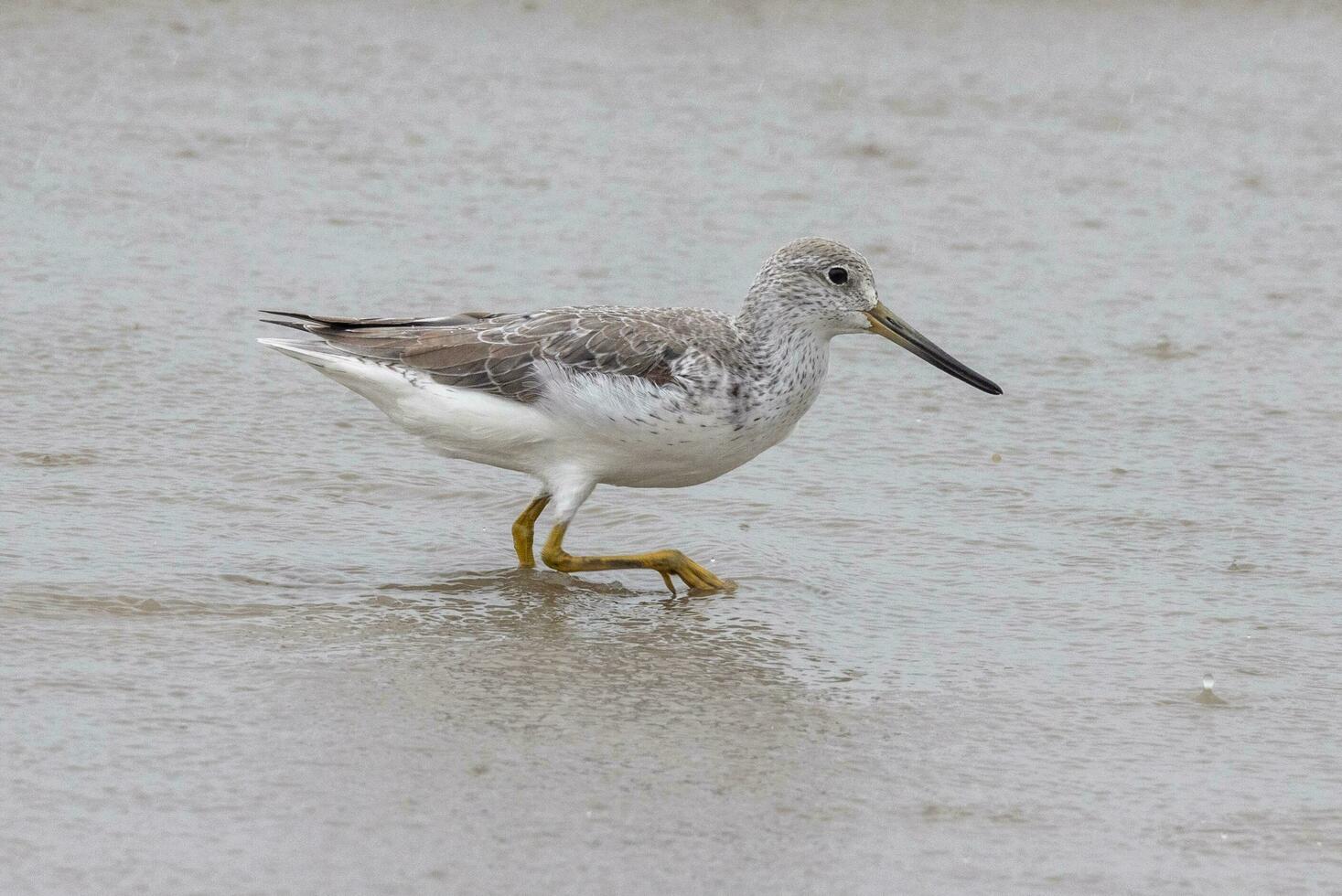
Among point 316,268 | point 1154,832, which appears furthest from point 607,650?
point 316,268

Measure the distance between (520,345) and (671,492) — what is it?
3.69ft

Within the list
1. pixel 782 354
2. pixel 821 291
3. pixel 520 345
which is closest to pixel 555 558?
pixel 520 345

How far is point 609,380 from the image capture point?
643 cm

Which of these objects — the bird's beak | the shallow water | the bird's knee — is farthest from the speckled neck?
the bird's knee

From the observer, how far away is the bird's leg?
660cm

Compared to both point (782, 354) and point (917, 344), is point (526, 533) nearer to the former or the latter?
point (782, 354)

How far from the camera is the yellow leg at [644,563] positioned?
6352 millimetres

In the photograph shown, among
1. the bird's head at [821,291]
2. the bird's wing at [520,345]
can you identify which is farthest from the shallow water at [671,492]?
the bird's head at [821,291]

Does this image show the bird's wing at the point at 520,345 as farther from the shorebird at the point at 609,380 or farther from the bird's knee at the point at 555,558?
the bird's knee at the point at 555,558

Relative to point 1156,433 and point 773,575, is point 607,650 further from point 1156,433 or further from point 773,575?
point 1156,433

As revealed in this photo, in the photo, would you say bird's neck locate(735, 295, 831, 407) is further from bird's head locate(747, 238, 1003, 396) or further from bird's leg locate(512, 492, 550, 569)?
bird's leg locate(512, 492, 550, 569)

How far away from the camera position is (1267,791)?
486 centimetres

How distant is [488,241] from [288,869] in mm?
6064

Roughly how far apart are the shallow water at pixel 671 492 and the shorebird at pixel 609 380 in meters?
0.37
